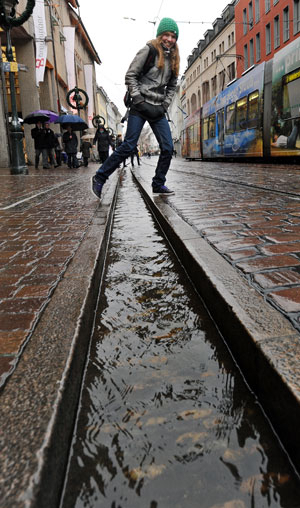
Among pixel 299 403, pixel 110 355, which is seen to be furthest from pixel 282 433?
pixel 110 355

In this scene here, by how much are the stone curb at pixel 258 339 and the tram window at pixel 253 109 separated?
14460 millimetres

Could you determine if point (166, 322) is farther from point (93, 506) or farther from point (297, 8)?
point (297, 8)

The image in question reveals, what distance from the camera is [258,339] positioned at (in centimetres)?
151

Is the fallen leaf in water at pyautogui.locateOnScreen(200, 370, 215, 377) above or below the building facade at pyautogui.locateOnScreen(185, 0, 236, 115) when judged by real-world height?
below

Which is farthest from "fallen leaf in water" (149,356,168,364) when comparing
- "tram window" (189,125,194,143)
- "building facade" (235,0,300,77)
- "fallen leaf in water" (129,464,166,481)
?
"building facade" (235,0,300,77)

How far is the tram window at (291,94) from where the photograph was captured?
12.4 meters

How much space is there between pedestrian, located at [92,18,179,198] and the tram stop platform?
5.67 feet

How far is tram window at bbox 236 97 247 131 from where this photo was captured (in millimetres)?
17109

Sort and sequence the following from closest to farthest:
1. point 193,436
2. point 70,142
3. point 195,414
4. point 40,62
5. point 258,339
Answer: point 193,436 → point 195,414 → point 258,339 → point 70,142 → point 40,62

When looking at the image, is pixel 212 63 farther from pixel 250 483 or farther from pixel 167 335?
pixel 250 483

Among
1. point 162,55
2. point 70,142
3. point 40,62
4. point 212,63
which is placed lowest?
point 70,142

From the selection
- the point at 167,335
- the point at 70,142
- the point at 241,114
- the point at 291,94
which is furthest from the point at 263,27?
the point at 167,335

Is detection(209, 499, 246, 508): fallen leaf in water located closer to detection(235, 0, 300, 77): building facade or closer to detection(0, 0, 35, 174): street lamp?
detection(0, 0, 35, 174): street lamp

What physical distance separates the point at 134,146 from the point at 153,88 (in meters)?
0.76
